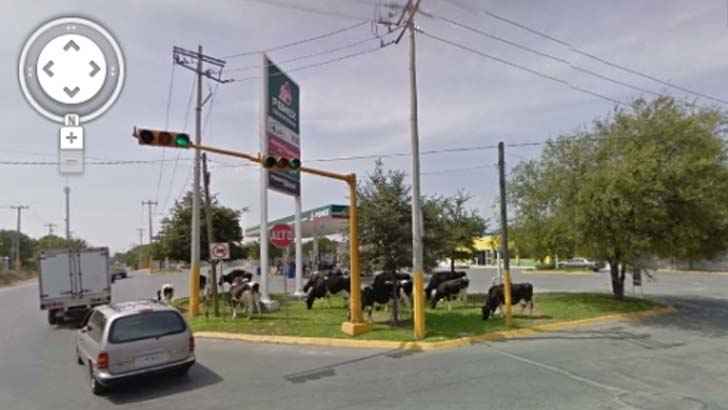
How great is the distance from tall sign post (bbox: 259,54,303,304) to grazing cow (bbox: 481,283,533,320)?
8.18 meters

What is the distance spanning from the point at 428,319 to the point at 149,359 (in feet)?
28.5

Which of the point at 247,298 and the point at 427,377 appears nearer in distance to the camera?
the point at 427,377

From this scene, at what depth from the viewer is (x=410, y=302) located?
16625 mm

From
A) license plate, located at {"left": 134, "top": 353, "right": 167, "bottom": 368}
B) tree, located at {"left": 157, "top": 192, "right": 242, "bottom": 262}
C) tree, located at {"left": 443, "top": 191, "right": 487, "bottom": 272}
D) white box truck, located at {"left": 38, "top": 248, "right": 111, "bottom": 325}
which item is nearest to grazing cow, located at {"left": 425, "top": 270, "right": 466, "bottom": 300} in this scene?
tree, located at {"left": 443, "top": 191, "right": 487, "bottom": 272}

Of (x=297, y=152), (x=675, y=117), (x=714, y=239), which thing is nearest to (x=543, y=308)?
(x=714, y=239)

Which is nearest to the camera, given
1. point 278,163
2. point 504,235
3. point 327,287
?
point 278,163

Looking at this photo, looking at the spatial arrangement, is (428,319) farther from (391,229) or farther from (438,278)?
(438,278)

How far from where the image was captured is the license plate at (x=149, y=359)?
8.04 meters

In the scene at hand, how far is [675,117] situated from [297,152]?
47.9 ft

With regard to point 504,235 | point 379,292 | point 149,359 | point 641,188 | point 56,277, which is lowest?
point 149,359

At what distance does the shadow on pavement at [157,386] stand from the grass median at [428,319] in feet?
12.4

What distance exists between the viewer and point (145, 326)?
8.34 meters

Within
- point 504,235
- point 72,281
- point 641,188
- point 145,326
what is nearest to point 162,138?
point 145,326

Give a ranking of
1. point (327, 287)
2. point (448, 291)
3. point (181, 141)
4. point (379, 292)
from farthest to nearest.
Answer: point (327, 287) → point (448, 291) → point (379, 292) → point (181, 141)
